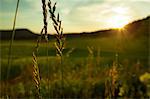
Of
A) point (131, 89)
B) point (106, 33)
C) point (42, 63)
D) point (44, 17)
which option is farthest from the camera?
point (106, 33)

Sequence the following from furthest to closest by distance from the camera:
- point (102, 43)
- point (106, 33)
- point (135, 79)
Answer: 1. point (106, 33)
2. point (102, 43)
3. point (135, 79)

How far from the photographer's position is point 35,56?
190 cm

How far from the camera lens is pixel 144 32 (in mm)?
42031

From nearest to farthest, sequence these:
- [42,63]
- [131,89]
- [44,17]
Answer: [44,17]
[131,89]
[42,63]

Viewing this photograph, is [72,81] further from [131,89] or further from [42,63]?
[42,63]

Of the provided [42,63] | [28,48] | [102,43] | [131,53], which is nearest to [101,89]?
[42,63]

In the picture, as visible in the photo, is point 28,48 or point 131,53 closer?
point 131,53

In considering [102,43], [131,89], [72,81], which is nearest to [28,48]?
[102,43]

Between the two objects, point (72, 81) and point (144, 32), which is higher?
point (144, 32)

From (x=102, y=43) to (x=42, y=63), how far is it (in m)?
15.1

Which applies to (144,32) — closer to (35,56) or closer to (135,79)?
(135,79)

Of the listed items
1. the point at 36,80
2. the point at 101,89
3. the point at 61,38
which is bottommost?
the point at 101,89

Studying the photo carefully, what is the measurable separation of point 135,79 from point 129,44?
72.5 ft

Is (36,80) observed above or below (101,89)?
above
